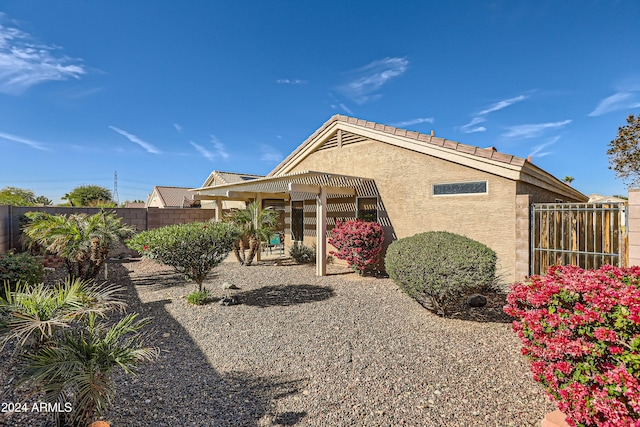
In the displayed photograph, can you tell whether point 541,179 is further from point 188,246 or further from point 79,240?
point 79,240

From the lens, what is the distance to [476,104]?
14.8 m

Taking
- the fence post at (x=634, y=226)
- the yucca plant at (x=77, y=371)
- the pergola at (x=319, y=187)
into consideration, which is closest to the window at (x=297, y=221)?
the pergola at (x=319, y=187)

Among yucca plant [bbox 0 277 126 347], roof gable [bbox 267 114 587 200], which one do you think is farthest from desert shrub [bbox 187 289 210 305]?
roof gable [bbox 267 114 587 200]

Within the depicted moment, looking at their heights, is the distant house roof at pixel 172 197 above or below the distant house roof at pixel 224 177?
below

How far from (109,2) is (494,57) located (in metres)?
13.4

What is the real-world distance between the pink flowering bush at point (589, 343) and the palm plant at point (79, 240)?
10.9 metres

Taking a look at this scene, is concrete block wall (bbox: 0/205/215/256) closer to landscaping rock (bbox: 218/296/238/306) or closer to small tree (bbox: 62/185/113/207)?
landscaping rock (bbox: 218/296/238/306)

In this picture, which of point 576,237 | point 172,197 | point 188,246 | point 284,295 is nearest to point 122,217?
point 188,246

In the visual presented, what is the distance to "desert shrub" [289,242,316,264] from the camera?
1406cm

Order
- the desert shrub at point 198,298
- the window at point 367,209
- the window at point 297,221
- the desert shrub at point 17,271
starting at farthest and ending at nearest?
the window at point 297,221, the window at point 367,209, the desert shrub at point 198,298, the desert shrub at point 17,271

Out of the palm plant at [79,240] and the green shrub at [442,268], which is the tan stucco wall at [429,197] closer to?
the green shrub at [442,268]

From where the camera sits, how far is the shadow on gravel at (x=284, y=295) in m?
8.01

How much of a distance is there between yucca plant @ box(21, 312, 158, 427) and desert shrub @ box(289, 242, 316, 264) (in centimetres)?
1112

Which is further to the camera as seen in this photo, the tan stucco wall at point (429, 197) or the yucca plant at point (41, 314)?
the tan stucco wall at point (429, 197)
